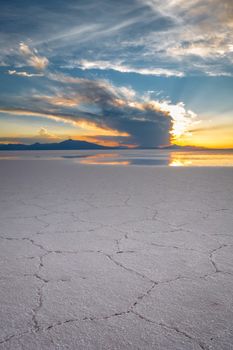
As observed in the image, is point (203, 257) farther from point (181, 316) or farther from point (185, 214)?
point (185, 214)

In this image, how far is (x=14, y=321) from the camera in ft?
4.55

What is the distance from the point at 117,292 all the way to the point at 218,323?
546 millimetres

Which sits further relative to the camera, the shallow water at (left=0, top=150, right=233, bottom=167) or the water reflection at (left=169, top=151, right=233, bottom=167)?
the shallow water at (left=0, top=150, right=233, bottom=167)

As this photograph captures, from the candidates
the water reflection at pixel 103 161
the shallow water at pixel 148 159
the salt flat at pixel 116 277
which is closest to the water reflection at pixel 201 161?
the shallow water at pixel 148 159

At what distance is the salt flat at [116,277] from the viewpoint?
1294 mm

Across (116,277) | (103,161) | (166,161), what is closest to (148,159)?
(166,161)

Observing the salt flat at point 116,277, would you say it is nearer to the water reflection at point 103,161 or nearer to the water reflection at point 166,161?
the water reflection at point 166,161

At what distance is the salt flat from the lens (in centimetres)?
129

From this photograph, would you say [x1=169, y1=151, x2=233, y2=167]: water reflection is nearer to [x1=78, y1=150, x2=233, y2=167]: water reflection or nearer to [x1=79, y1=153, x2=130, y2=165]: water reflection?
[x1=78, y1=150, x2=233, y2=167]: water reflection

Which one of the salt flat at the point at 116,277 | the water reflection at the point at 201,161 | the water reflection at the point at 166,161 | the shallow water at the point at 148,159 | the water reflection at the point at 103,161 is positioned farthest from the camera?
the water reflection at the point at 103,161

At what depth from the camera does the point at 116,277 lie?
1.83 meters

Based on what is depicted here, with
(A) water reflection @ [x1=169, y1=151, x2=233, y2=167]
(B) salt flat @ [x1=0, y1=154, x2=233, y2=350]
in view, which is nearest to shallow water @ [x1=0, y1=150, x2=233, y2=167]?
(A) water reflection @ [x1=169, y1=151, x2=233, y2=167]

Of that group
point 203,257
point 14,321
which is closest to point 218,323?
point 203,257

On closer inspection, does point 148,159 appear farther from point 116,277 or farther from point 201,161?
point 116,277
